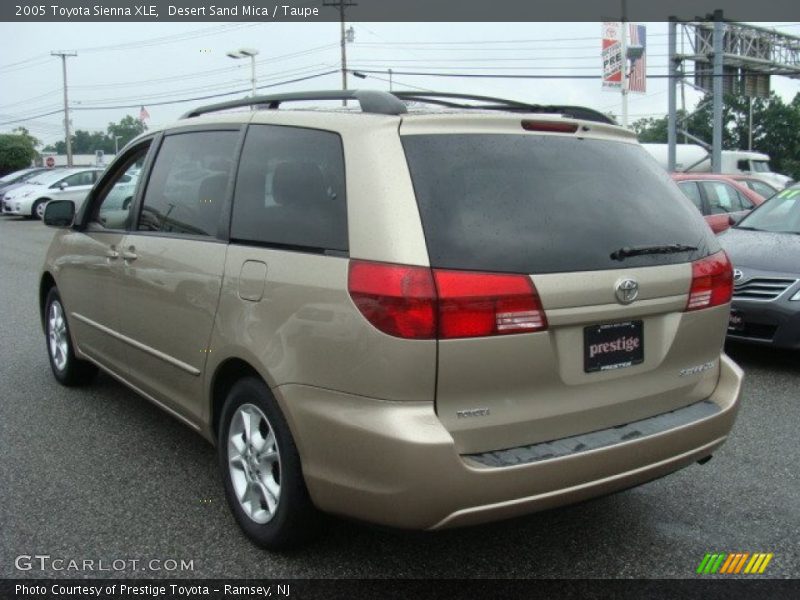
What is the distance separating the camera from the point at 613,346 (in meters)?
2.87

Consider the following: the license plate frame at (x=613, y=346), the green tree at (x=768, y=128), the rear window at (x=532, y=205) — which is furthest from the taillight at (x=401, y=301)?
the green tree at (x=768, y=128)

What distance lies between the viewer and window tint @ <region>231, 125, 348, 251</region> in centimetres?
289

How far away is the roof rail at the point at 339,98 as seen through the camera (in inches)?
115

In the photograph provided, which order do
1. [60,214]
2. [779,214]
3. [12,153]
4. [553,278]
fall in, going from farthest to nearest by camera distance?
[12,153] < [779,214] < [60,214] < [553,278]

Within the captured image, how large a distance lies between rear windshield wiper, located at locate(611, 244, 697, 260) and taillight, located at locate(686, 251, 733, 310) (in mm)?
81

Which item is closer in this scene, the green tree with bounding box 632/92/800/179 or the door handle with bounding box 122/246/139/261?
the door handle with bounding box 122/246/139/261

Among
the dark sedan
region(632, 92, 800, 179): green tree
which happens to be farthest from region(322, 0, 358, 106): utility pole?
region(632, 92, 800, 179): green tree

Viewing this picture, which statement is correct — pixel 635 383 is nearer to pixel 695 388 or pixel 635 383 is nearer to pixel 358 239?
pixel 695 388

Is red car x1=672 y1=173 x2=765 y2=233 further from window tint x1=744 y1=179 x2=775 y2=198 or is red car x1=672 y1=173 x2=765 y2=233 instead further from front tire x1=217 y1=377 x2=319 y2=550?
front tire x1=217 y1=377 x2=319 y2=550

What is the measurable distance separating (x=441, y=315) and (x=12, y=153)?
167 ft

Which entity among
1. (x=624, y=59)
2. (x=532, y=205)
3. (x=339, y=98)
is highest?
(x=624, y=59)

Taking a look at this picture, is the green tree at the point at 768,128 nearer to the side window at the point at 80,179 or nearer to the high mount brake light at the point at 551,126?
the side window at the point at 80,179

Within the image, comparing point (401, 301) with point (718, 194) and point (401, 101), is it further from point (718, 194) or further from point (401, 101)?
point (718, 194)

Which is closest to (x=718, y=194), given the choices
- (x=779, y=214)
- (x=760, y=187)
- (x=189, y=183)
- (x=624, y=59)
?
(x=760, y=187)
